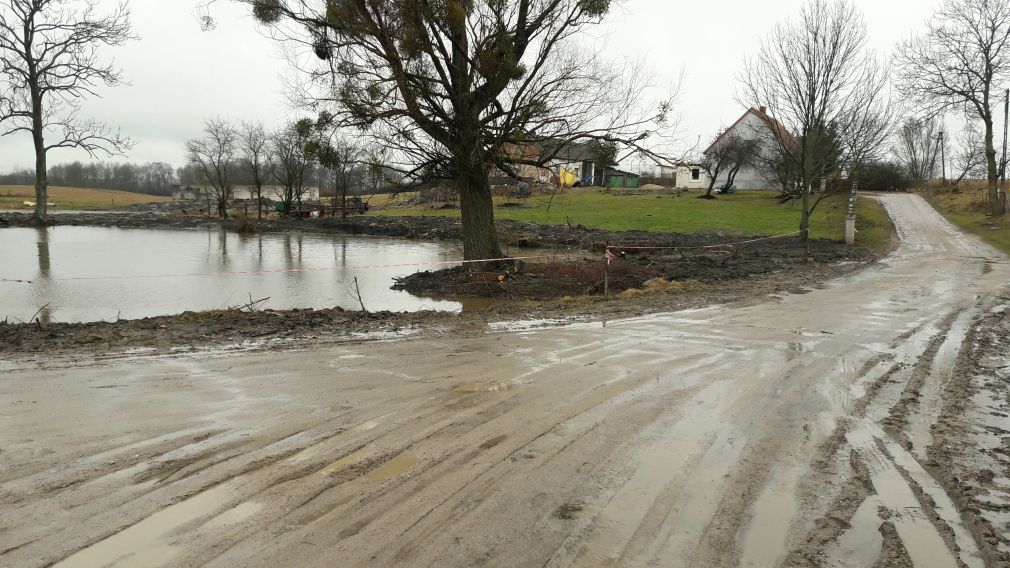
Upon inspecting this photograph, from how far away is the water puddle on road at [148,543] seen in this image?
287 cm

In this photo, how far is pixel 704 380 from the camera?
6.06 m

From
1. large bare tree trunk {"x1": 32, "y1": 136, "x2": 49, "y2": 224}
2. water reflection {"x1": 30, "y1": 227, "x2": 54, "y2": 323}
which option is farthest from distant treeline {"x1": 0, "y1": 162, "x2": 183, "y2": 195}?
water reflection {"x1": 30, "y1": 227, "x2": 54, "y2": 323}

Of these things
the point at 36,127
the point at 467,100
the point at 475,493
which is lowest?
the point at 475,493

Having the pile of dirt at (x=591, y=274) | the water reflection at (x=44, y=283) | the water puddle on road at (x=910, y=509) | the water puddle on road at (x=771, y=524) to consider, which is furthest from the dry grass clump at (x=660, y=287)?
the water reflection at (x=44, y=283)

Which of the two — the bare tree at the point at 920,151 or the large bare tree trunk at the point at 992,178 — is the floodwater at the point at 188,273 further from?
the bare tree at the point at 920,151

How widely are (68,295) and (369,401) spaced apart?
1133cm

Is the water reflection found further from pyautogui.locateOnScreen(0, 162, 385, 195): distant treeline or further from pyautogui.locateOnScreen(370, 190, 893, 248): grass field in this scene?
pyautogui.locateOnScreen(0, 162, 385, 195): distant treeline

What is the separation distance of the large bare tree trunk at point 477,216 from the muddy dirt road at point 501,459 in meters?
8.62

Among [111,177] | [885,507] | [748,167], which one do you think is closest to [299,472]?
[885,507]

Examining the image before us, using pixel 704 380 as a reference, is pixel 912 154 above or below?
above

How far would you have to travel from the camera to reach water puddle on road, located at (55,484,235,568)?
287cm

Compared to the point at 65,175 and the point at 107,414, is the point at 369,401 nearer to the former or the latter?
the point at 107,414

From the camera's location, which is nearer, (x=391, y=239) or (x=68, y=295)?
(x=68, y=295)

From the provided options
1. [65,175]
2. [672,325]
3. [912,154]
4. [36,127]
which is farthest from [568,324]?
[65,175]
